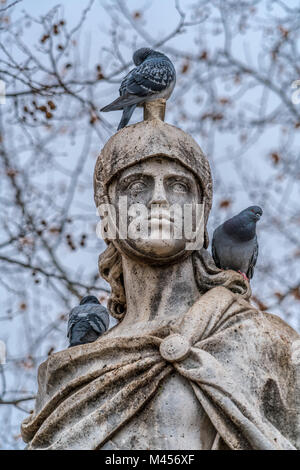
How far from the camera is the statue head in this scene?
5.84 meters

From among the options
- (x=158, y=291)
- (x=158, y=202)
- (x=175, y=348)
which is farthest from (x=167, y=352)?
(x=158, y=202)

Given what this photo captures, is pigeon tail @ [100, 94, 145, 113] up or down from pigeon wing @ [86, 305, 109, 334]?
up

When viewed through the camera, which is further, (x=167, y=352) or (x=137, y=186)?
(x=137, y=186)

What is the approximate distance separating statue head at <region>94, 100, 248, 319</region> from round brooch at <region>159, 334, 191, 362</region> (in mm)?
710

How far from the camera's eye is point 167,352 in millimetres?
5195

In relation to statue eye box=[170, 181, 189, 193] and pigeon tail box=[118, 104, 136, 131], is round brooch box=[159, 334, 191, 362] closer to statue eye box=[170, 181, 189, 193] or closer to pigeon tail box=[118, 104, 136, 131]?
statue eye box=[170, 181, 189, 193]

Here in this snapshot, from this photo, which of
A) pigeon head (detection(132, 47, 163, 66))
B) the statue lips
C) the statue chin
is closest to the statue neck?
the statue chin

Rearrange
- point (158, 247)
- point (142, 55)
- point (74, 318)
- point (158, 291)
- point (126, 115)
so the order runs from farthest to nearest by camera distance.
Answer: point (142, 55), point (126, 115), point (74, 318), point (158, 291), point (158, 247)

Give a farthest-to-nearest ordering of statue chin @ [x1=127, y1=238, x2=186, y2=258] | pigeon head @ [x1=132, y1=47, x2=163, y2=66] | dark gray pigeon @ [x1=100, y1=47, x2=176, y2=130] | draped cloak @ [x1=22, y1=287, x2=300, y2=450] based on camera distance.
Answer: pigeon head @ [x1=132, y1=47, x2=163, y2=66], dark gray pigeon @ [x1=100, y1=47, x2=176, y2=130], statue chin @ [x1=127, y1=238, x2=186, y2=258], draped cloak @ [x1=22, y1=287, x2=300, y2=450]

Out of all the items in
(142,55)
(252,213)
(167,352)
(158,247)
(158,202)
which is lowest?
(167,352)

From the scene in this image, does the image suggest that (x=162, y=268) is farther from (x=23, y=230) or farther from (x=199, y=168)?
(x=23, y=230)

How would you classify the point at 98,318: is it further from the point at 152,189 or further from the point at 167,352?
the point at 167,352

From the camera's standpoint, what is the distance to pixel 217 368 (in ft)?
16.7

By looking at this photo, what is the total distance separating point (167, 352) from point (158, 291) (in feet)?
2.49
